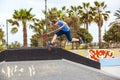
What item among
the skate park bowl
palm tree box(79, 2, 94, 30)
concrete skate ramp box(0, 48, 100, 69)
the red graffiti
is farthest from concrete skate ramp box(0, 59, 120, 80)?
palm tree box(79, 2, 94, 30)

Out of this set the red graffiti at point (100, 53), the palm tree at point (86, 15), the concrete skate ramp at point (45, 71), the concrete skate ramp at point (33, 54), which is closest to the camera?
the concrete skate ramp at point (45, 71)

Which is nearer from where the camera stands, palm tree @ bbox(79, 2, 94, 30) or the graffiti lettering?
the graffiti lettering

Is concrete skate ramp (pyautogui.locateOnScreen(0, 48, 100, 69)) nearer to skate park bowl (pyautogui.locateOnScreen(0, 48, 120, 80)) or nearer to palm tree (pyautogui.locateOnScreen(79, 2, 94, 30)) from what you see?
skate park bowl (pyautogui.locateOnScreen(0, 48, 120, 80))

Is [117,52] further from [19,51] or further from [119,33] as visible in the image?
[119,33]

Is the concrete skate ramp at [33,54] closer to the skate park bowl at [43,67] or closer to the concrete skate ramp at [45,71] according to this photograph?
the skate park bowl at [43,67]

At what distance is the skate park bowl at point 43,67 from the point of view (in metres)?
8.96

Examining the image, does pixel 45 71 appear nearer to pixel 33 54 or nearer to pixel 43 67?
pixel 43 67

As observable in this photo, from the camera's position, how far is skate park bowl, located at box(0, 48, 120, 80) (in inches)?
353

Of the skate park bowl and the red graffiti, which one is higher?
the skate park bowl

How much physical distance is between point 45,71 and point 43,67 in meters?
0.13

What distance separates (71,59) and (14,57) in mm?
1612

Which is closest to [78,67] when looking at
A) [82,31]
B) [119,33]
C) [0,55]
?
[0,55]

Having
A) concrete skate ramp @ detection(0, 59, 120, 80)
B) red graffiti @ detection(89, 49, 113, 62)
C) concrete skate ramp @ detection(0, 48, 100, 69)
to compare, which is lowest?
red graffiti @ detection(89, 49, 113, 62)

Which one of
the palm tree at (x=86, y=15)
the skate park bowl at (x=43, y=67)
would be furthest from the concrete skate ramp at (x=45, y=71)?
the palm tree at (x=86, y=15)
